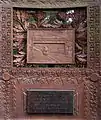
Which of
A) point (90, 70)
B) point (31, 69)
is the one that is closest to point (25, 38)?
point (31, 69)

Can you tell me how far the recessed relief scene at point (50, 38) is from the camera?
4.89 metres

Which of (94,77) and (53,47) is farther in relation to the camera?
(53,47)

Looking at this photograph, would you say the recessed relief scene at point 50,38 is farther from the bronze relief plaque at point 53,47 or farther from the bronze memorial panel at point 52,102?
the bronze memorial panel at point 52,102

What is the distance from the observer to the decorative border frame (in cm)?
480

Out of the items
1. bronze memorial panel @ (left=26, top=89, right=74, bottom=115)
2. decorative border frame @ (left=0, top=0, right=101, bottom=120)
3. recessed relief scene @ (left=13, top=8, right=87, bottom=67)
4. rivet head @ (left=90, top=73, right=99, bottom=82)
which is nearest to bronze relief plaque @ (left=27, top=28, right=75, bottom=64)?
recessed relief scene @ (left=13, top=8, right=87, bottom=67)

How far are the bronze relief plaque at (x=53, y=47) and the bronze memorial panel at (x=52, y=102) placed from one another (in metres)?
0.56

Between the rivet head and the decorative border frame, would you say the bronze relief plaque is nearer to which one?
the decorative border frame

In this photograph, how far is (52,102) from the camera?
4762 millimetres

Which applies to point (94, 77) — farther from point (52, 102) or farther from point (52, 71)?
point (52, 102)

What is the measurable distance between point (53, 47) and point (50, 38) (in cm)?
17

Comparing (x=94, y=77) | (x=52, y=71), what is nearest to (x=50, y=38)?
(x=52, y=71)

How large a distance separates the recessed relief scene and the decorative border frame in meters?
0.12

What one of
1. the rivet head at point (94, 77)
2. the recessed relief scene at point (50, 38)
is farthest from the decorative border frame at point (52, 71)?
the recessed relief scene at point (50, 38)

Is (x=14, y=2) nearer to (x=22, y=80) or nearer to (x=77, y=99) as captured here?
(x=22, y=80)
